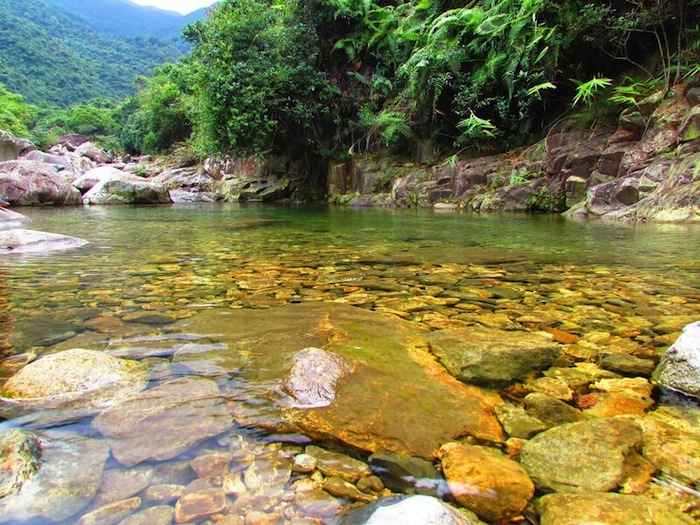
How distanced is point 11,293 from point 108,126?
5633 centimetres

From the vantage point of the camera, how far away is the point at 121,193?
15570 mm

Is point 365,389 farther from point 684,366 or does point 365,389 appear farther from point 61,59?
point 61,59

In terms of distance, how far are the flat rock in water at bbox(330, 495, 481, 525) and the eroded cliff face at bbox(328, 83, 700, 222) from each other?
8048 mm

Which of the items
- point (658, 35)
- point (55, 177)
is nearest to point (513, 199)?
point (658, 35)

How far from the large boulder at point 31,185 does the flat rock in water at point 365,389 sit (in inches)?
537

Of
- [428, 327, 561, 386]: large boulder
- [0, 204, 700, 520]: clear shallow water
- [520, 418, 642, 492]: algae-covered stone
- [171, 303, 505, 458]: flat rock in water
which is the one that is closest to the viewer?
[520, 418, 642, 492]: algae-covered stone

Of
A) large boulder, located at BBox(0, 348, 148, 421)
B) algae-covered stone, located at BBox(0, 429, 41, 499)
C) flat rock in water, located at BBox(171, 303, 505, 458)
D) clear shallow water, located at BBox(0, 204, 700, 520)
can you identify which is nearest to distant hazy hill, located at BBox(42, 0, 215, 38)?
clear shallow water, located at BBox(0, 204, 700, 520)

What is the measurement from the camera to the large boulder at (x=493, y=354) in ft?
5.63

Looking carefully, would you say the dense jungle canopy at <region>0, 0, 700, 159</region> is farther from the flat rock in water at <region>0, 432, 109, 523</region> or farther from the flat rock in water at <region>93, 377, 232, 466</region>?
the flat rock in water at <region>0, 432, 109, 523</region>

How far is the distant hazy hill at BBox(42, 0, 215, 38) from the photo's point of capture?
134375 millimetres

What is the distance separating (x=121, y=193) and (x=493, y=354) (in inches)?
660

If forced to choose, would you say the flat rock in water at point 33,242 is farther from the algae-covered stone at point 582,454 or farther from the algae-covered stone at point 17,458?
the algae-covered stone at point 582,454

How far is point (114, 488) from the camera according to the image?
1.07 meters

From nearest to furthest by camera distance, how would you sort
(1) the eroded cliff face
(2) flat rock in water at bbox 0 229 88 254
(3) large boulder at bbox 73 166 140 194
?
(2) flat rock in water at bbox 0 229 88 254
(1) the eroded cliff face
(3) large boulder at bbox 73 166 140 194
